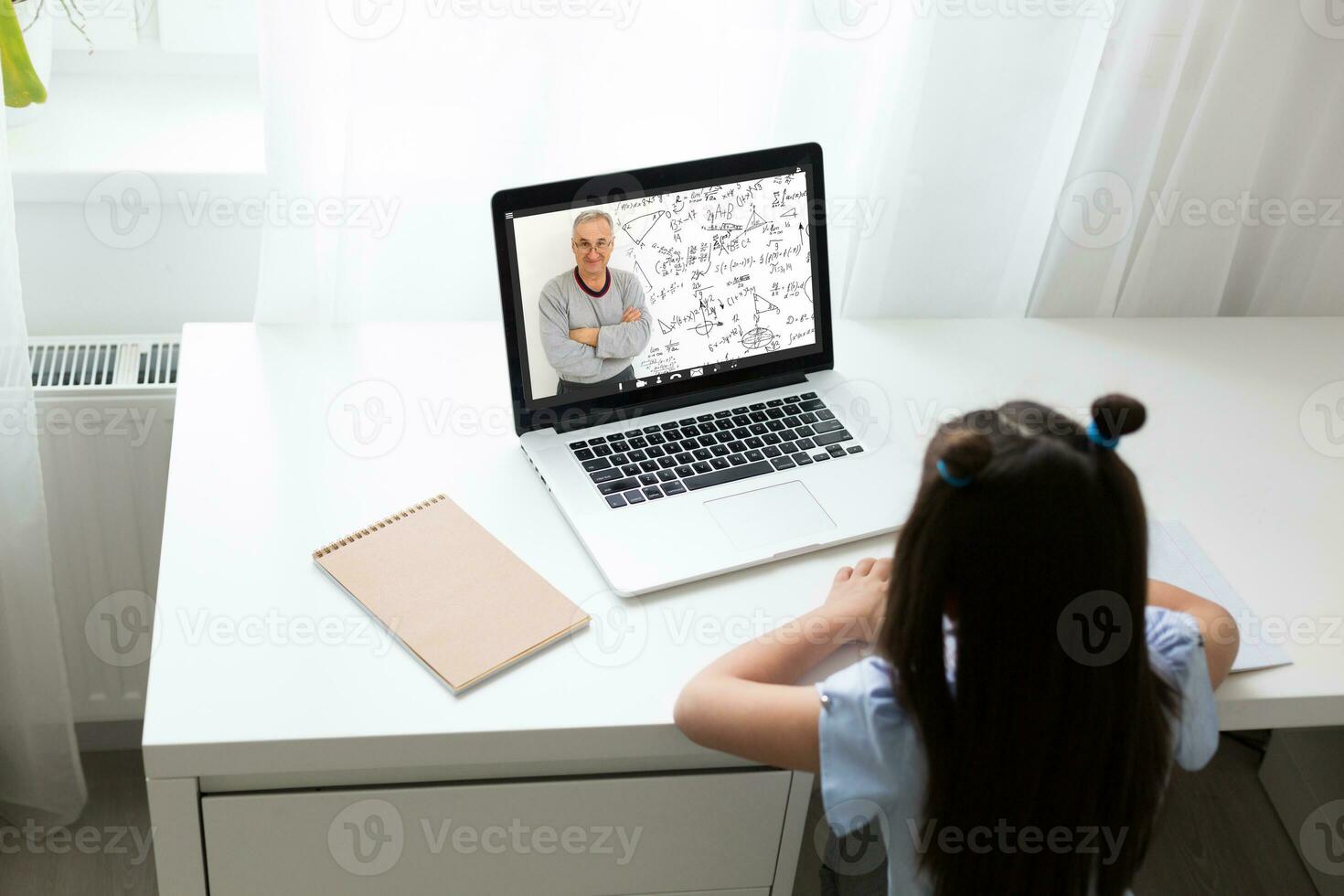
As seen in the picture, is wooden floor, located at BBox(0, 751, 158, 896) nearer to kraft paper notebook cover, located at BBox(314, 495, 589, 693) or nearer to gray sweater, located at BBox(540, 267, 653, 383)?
kraft paper notebook cover, located at BBox(314, 495, 589, 693)

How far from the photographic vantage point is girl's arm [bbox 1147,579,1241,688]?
91 centimetres

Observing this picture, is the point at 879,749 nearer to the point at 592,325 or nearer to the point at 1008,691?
the point at 1008,691

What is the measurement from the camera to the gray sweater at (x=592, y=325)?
1.08m

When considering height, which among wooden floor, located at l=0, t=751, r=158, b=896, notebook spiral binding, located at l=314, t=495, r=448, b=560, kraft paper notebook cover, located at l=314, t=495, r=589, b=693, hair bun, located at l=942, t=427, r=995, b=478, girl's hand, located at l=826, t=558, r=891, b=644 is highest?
hair bun, located at l=942, t=427, r=995, b=478

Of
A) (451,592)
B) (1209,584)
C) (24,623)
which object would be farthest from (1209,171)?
(24,623)

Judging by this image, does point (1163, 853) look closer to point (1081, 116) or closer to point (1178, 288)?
point (1178, 288)

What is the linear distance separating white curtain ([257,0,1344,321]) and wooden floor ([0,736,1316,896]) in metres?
0.67

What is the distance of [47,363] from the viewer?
131cm

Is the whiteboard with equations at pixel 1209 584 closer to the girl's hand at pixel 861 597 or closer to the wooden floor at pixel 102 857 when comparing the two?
the girl's hand at pixel 861 597

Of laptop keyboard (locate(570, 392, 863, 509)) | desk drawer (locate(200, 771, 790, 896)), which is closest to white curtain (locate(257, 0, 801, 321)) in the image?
laptop keyboard (locate(570, 392, 863, 509))

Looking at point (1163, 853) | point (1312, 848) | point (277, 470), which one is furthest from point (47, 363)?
point (1312, 848)

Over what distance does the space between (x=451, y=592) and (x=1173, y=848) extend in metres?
1.12

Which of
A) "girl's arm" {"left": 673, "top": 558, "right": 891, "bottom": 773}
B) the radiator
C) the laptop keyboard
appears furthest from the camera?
the radiator

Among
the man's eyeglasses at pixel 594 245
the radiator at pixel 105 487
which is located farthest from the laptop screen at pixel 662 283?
the radiator at pixel 105 487
